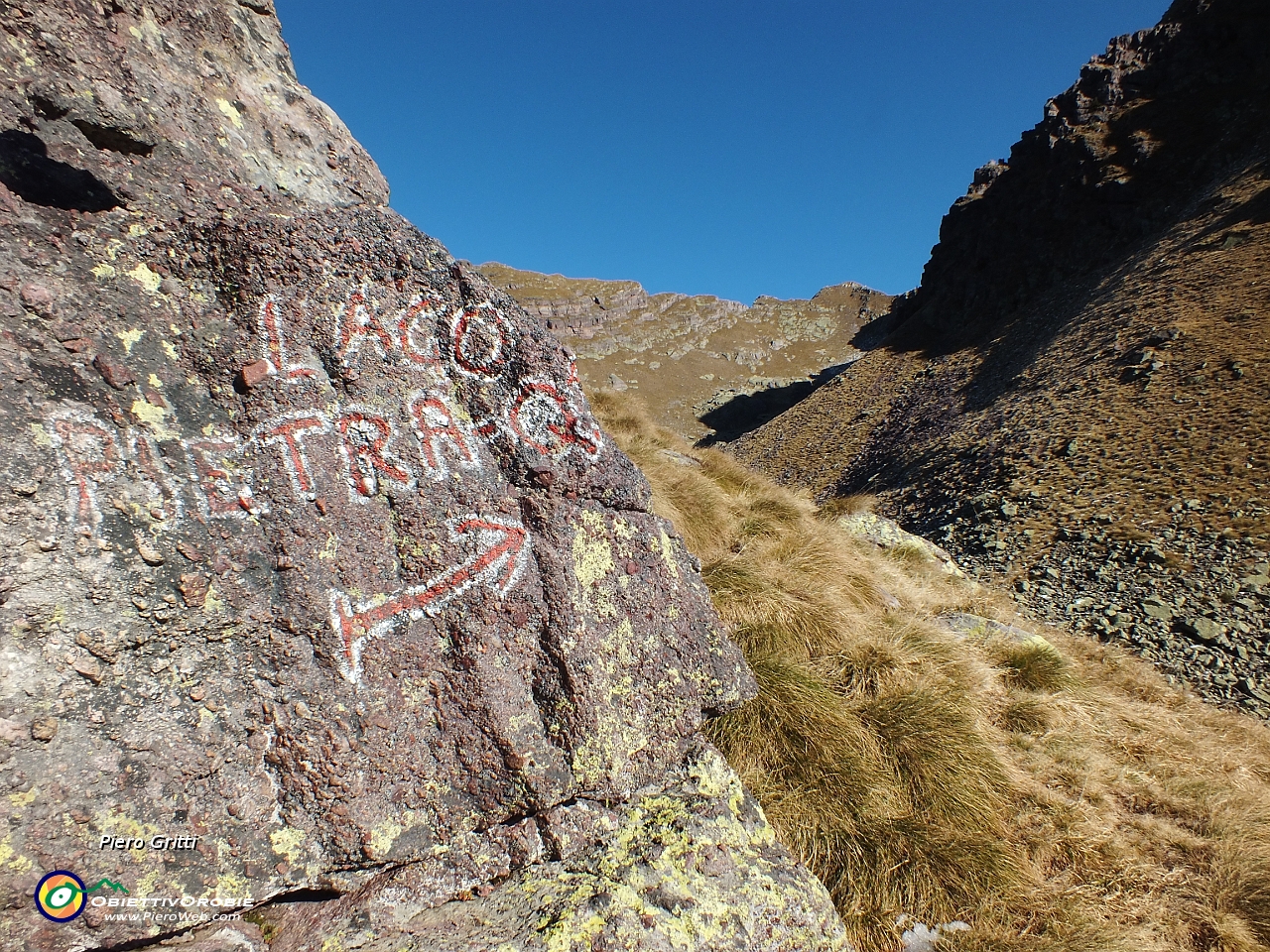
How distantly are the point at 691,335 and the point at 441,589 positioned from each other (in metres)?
116

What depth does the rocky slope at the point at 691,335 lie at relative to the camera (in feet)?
285

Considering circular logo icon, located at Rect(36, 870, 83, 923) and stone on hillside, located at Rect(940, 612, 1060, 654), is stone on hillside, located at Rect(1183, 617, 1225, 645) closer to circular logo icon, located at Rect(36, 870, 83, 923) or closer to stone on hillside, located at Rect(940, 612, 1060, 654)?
stone on hillside, located at Rect(940, 612, 1060, 654)

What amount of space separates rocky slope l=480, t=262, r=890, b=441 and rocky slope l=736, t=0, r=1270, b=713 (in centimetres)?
3474

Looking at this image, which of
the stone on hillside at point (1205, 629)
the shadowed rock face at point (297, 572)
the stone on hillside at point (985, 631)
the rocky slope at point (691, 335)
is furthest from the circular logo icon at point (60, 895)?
the rocky slope at point (691, 335)

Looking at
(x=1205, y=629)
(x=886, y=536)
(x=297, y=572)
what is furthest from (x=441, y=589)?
(x=1205, y=629)

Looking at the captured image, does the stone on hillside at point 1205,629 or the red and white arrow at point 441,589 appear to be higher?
the red and white arrow at point 441,589

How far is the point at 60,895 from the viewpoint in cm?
163

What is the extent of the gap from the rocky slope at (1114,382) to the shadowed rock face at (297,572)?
7847 mm

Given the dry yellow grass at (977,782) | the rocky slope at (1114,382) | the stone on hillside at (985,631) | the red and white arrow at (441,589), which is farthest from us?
the rocky slope at (1114,382)

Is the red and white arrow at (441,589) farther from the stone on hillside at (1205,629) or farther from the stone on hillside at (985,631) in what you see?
the stone on hillside at (1205,629)

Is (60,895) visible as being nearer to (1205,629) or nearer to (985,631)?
(985,631)

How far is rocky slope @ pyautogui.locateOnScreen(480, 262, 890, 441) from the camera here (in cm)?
8694

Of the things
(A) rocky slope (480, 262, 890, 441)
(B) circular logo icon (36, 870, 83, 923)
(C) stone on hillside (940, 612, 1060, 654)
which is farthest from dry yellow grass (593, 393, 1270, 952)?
(A) rocky slope (480, 262, 890, 441)

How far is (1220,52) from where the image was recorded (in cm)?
2792
